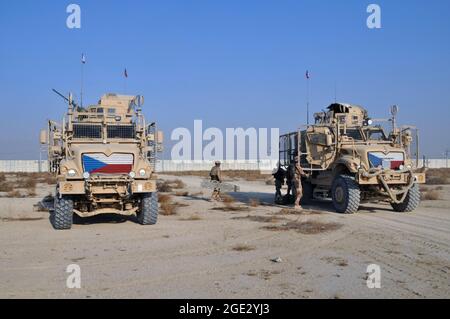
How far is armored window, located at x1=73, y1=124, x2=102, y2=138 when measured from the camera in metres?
13.2

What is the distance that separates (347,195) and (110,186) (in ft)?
22.0

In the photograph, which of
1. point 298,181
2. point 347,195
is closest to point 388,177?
point 347,195

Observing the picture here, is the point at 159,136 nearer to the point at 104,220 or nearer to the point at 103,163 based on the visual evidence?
the point at 103,163

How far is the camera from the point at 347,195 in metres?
14.1

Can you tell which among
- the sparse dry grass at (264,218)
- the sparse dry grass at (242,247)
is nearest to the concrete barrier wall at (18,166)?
the sparse dry grass at (264,218)

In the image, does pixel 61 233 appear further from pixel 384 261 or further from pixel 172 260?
pixel 384 261

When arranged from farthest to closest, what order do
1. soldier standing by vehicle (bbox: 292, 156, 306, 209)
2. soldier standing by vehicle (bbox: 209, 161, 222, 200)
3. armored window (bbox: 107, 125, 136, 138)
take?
soldier standing by vehicle (bbox: 209, 161, 222, 200)
soldier standing by vehicle (bbox: 292, 156, 306, 209)
armored window (bbox: 107, 125, 136, 138)

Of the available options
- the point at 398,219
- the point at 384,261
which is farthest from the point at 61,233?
the point at 398,219

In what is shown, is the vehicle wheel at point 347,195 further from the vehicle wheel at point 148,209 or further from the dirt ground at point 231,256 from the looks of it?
the vehicle wheel at point 148,209

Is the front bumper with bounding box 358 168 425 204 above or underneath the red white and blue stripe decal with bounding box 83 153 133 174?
underneath

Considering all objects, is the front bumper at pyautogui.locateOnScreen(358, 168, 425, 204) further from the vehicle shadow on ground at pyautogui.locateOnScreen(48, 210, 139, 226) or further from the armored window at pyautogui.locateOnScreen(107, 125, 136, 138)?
the vehicle shadow on ground at pyautogui.locateOnScreen(48, 210, 139, 226)

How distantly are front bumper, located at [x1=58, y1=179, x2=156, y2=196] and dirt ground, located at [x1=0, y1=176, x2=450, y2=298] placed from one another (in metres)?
0.90

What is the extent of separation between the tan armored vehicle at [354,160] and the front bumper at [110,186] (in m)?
6.03

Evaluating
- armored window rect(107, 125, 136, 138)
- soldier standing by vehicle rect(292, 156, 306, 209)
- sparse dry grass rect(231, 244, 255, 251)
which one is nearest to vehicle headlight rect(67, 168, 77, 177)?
armored window rect(107, 125, 136, 138)
